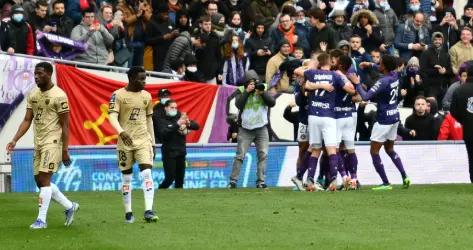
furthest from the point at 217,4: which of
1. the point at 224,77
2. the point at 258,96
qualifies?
the point at 258,96

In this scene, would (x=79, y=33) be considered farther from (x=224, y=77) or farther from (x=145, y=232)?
(x=145, y=232)

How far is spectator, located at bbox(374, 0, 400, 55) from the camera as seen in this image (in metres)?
34.2

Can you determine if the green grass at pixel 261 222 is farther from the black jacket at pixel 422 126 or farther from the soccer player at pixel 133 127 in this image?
the black jacket at pixel 422 126

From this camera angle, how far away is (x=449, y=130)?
30.3m

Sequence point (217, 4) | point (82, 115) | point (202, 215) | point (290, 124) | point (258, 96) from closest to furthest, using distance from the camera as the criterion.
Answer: point (202, 215)
point (258, 96)
point (82, 115)
point (290, 124)
point (217, 4)

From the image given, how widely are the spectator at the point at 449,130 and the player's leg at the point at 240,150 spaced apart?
515 cm

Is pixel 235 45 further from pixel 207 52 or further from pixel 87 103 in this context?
pixel 87 103

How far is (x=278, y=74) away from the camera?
3067cm

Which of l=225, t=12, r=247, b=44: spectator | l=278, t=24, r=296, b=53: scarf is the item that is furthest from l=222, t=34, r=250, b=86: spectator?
l=278, t=24, r=296, b=53: scarf

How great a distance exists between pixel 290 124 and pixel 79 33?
16.3ft

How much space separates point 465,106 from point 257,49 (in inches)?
338

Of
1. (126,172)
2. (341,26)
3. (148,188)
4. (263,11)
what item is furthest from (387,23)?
(148,188)

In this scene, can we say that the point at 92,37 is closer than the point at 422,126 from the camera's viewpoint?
Yes

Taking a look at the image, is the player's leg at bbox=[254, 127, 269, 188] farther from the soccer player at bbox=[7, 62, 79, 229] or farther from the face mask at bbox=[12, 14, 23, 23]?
the soccer player at bbox=[7, 62, 79, 229]
